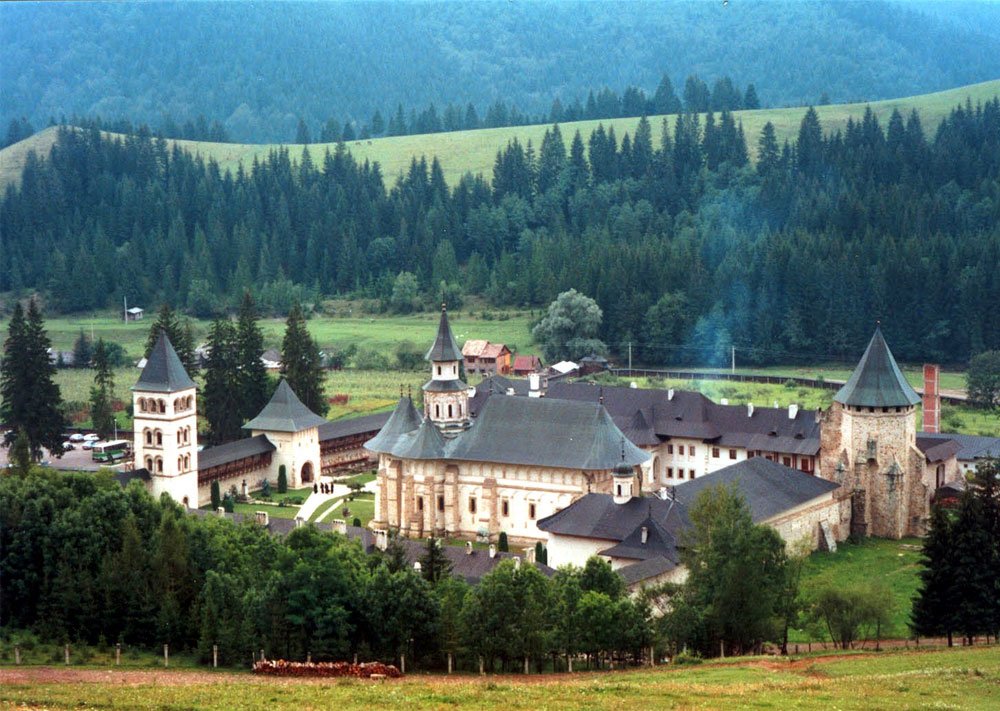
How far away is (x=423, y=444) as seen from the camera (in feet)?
194

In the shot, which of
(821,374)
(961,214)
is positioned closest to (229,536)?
(821,374)

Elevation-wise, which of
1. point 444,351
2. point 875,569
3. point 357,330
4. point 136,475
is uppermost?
point 444,351

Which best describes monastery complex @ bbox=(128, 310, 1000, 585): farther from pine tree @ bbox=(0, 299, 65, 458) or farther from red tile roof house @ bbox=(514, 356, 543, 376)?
red tile roof house @ bbox=(514, 356, 543, 376)

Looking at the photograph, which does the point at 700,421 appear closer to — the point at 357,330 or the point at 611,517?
the point at 611,517

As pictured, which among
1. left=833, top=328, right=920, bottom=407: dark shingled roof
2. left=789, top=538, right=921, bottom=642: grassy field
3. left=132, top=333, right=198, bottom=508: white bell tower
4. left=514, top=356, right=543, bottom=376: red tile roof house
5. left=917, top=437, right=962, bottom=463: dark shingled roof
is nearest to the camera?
left=789, top=538, right=921, bottom=642: grassy field

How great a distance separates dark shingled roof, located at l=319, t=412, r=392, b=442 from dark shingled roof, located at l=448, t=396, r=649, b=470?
14.2 m

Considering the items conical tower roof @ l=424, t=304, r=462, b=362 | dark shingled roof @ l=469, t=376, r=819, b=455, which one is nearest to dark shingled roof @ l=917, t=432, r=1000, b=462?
dark shingled roof @ l=469, t=376, r=819, b=455

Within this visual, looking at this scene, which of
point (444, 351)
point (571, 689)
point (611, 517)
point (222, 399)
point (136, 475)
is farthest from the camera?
point (222, 399)

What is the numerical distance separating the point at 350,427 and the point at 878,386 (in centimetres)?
2647

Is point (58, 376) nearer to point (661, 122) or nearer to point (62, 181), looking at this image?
point (62, 181)

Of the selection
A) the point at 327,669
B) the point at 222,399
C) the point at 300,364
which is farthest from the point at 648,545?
the point at 300,364

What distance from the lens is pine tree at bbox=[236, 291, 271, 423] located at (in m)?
76.3

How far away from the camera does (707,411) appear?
2687 inches

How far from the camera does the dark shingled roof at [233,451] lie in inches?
2584
